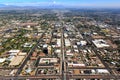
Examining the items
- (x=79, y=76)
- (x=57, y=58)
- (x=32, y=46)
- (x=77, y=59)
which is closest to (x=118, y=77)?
(x=79, y=76)

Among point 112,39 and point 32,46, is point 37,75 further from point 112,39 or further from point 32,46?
point 112,39

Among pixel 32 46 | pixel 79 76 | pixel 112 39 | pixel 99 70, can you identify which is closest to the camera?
pixel 79 76

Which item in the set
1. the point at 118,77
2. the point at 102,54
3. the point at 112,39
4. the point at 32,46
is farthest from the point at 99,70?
the point at 112,39

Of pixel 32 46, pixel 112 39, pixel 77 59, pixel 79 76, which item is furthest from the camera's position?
pixel 112 39

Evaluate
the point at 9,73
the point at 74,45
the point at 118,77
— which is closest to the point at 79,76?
the point at 118,77

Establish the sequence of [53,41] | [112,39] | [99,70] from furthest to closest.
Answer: [112,39], [53,41], [99,70]

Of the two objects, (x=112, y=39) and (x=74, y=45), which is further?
(x=112, y=39)

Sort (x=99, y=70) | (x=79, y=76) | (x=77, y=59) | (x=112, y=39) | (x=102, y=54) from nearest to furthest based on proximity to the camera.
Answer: (x=79, y=76)
(x=99, y=70)
(x=77, y=59)
(x=102, y=54)
(x=112, y=39)

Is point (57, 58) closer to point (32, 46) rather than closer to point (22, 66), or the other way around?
point (22, 66)

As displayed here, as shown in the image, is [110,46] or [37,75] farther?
[110,46]
